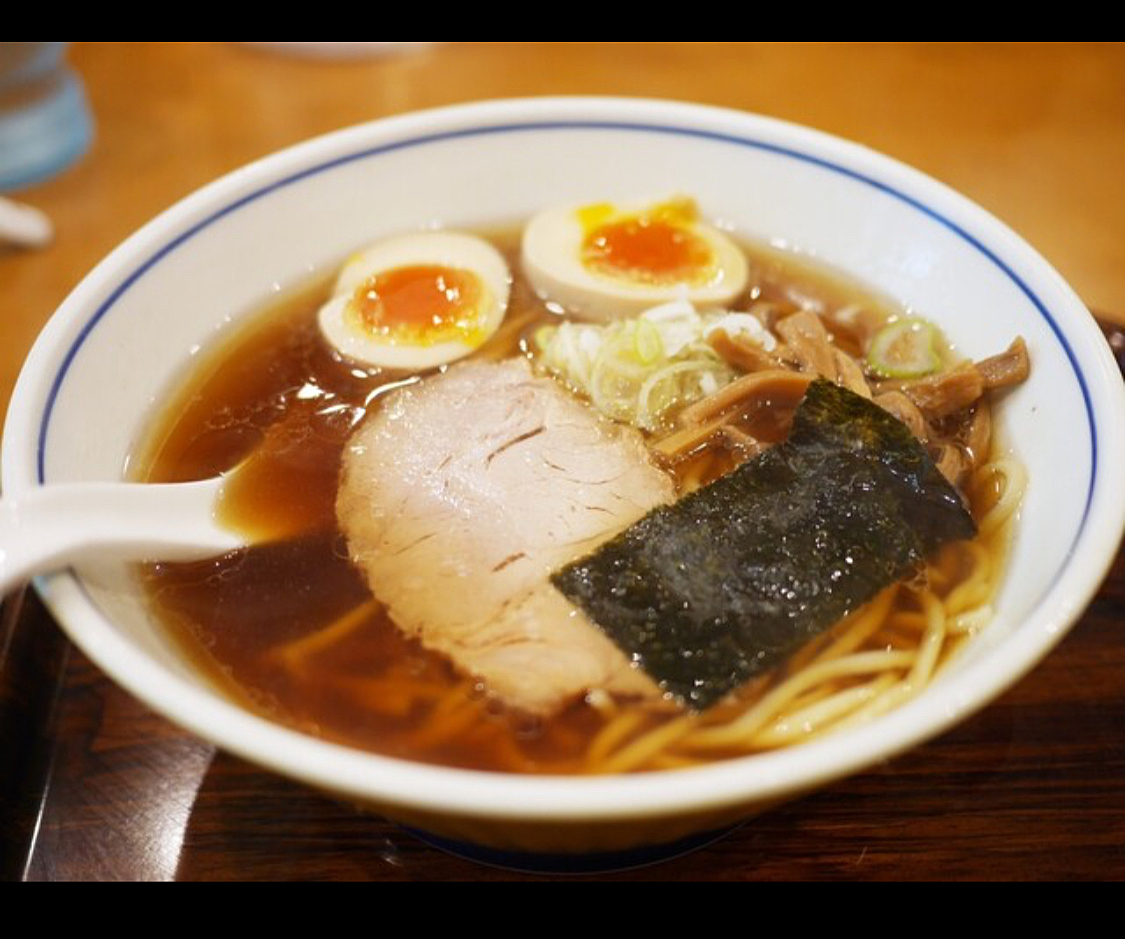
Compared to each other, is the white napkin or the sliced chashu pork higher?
the sliced chashu pork

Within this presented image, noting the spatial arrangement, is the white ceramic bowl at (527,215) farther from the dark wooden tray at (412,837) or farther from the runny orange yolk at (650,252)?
the dark wooden tray at (412,837)

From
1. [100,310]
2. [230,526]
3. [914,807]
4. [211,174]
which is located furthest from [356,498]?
[211,174]

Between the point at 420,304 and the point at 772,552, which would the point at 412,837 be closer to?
the point at 772,552

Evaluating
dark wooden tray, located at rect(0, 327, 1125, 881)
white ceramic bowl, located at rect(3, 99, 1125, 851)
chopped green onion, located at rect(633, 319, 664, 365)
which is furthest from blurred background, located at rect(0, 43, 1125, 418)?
dark wooden tray, located at rect(0, 327, 1125, 881)

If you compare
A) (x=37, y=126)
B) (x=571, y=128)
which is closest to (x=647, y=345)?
(x=571, y=128)

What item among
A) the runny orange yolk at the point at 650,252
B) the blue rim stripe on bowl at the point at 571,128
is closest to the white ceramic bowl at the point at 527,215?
the blue rim stripe on bowl at the point at 571,128

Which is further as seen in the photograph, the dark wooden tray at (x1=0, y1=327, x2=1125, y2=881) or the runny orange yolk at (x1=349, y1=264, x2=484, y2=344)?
the runny orange yolk at (x1=349, y1=264, x2=484, y2=344)

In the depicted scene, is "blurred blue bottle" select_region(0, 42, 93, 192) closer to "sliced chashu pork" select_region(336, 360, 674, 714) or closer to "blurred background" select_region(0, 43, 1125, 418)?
"blurred background" select_region(0, 43, 1125, 418)
